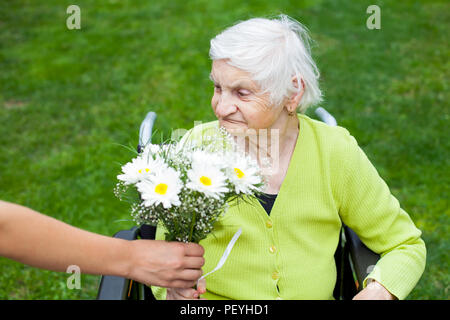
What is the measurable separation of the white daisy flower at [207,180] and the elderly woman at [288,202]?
566 mm

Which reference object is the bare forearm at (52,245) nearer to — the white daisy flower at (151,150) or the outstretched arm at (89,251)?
the outstretched arm at (89,251)

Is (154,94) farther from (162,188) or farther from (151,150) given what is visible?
(162,188)

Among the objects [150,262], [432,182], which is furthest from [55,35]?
[150,262]

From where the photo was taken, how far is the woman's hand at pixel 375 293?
6.06 ft

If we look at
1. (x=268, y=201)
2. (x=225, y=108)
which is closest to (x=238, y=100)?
(x=225, y=108)

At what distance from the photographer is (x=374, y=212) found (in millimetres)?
1981

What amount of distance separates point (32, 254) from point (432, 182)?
11.6ft

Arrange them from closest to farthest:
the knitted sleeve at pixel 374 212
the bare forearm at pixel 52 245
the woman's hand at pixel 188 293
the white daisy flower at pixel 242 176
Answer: the bare forearm at pixel 52 245
the white daisy flower at pixel 242 176
the woman's hand at pixel 188 293
the knitted sleeve at pixel 374 212

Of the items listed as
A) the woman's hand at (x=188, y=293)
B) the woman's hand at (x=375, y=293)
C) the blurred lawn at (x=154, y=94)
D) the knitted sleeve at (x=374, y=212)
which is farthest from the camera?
the blurred lawn at (x=154, y=94)

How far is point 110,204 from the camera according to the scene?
4.07 metres

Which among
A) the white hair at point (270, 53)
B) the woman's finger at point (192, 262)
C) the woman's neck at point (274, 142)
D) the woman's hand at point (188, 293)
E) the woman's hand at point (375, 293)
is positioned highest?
the white hair at point (270, 53)

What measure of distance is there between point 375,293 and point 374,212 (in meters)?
0.32

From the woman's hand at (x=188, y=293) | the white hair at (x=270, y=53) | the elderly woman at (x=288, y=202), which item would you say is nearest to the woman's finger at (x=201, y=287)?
the woman's hand at (x=188, y=293)

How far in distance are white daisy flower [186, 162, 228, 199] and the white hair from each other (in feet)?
2.10
